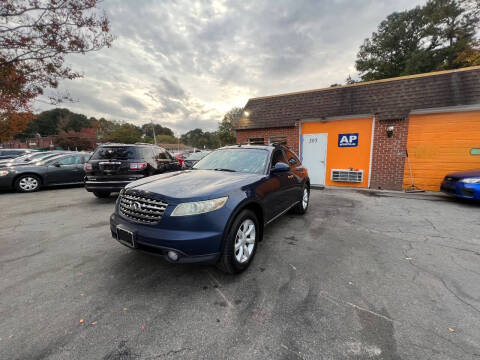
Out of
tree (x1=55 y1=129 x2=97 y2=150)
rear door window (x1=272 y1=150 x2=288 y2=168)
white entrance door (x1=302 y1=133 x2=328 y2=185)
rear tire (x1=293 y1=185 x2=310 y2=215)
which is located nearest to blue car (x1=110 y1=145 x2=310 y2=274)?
rear door window (x1=272 y1=150 x2=288 y2=168)

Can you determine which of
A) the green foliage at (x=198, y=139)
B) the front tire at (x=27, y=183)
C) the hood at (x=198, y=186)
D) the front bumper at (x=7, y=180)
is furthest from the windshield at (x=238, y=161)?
the green foliage at (x=198, y=139)

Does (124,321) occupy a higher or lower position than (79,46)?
lower

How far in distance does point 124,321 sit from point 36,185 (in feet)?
28.2

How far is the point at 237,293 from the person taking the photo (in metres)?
2.07

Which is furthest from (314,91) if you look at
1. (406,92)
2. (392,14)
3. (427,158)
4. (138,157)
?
(392,14)

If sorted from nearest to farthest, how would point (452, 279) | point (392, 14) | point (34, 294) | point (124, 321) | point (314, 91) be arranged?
point (124, 321) → point (34, 294) → point (452, 279) → point (314, 91) → point (392, 14)

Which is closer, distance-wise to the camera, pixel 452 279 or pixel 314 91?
pixel 452 279

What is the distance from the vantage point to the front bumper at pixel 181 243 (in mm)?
1920

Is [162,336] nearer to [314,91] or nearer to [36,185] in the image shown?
[36,185]

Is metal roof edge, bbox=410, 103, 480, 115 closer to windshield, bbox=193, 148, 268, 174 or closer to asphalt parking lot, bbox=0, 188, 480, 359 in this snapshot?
asphalt parking lot, bbox=0, 188, 480, 359

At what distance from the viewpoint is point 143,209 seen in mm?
2176

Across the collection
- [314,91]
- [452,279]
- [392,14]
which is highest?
[392,14]

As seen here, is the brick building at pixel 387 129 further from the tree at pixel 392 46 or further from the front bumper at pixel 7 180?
the tree at pixel 392 46

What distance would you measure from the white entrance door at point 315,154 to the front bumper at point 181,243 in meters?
8.29
